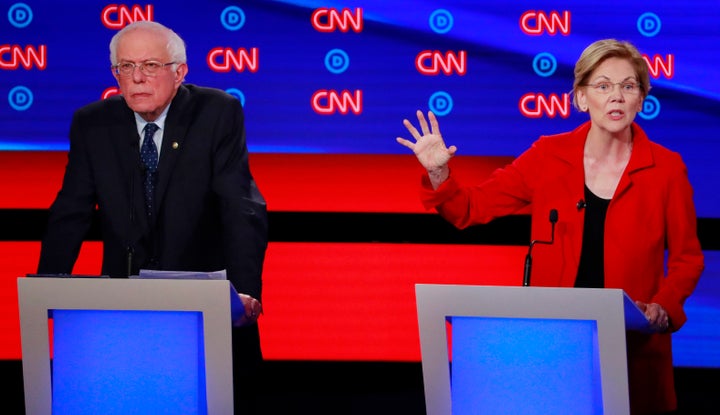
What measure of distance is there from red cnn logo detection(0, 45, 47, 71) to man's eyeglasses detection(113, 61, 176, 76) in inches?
57.5

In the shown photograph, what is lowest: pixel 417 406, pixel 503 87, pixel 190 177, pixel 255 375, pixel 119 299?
pixel 417 406

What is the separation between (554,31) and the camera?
443 centimetres

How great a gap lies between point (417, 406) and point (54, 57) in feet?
7.31

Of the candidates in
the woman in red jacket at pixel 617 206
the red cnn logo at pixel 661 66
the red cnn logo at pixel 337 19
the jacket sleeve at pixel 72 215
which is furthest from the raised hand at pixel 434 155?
the red cnn logo at pixel 661 66

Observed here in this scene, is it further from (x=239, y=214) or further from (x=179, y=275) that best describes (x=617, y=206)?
(x=179, y=275)

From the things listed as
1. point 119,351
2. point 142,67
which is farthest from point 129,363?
point 142,67

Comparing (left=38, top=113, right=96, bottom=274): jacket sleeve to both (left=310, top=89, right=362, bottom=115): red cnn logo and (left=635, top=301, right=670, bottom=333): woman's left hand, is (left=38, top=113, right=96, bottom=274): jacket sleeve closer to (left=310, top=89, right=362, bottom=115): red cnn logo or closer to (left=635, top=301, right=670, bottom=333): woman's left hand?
(left=310, top=89, right=362, bottom=115): red cnn logo

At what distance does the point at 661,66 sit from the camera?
444 cm

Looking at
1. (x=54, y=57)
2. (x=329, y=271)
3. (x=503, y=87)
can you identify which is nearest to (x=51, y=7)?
(x=54, y=57)

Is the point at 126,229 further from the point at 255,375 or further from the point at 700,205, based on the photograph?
the point at 700,205

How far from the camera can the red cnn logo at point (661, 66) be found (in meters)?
4.43

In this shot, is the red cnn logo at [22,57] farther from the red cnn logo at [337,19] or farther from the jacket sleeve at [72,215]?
the jacket sleeve at [72,215]

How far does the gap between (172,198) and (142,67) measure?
1.37 feet

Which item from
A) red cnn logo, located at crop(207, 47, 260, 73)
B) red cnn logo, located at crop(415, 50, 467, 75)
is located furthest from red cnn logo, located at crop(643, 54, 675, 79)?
red cnn logo, located at crop(207, 47, 260, 73)
